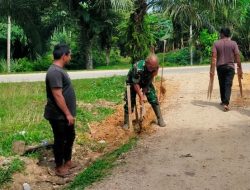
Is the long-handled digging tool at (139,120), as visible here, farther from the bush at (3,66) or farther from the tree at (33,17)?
the bush at (3,66)

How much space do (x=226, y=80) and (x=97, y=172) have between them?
498 cm

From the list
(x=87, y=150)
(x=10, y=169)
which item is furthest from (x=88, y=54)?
(x=10, y=169)

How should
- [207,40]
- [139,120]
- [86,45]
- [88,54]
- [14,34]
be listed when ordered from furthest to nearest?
[207,40]
[14,34]
[88,54]
[86,45]
[139,120]

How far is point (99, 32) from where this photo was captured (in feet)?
105

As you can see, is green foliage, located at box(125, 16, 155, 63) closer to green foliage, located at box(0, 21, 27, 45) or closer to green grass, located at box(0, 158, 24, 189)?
green grass, located at box(0, 158, 24, 189)

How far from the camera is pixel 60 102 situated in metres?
6.64

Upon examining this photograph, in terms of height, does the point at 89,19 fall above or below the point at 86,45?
above

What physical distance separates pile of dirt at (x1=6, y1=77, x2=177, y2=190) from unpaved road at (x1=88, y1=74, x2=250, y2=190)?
645 millimetres

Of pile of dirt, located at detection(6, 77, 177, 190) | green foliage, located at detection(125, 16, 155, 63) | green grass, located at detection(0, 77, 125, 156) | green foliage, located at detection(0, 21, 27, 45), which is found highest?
green foliage, located at detection(0, 21, 27, 45)

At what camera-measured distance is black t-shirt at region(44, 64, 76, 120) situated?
6.59m

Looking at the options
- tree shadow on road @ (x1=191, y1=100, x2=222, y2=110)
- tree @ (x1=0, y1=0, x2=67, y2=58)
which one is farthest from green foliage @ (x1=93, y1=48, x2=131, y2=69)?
tree shadow on road @ (x1=191, y1=100, x2=222, y2=110)

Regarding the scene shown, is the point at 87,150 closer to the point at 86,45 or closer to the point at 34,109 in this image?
the point at 34,109

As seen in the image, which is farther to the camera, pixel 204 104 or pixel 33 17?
pixel 33 17

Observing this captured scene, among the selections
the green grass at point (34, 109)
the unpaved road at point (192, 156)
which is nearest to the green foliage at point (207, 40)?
the green grass at point (34, 109)
